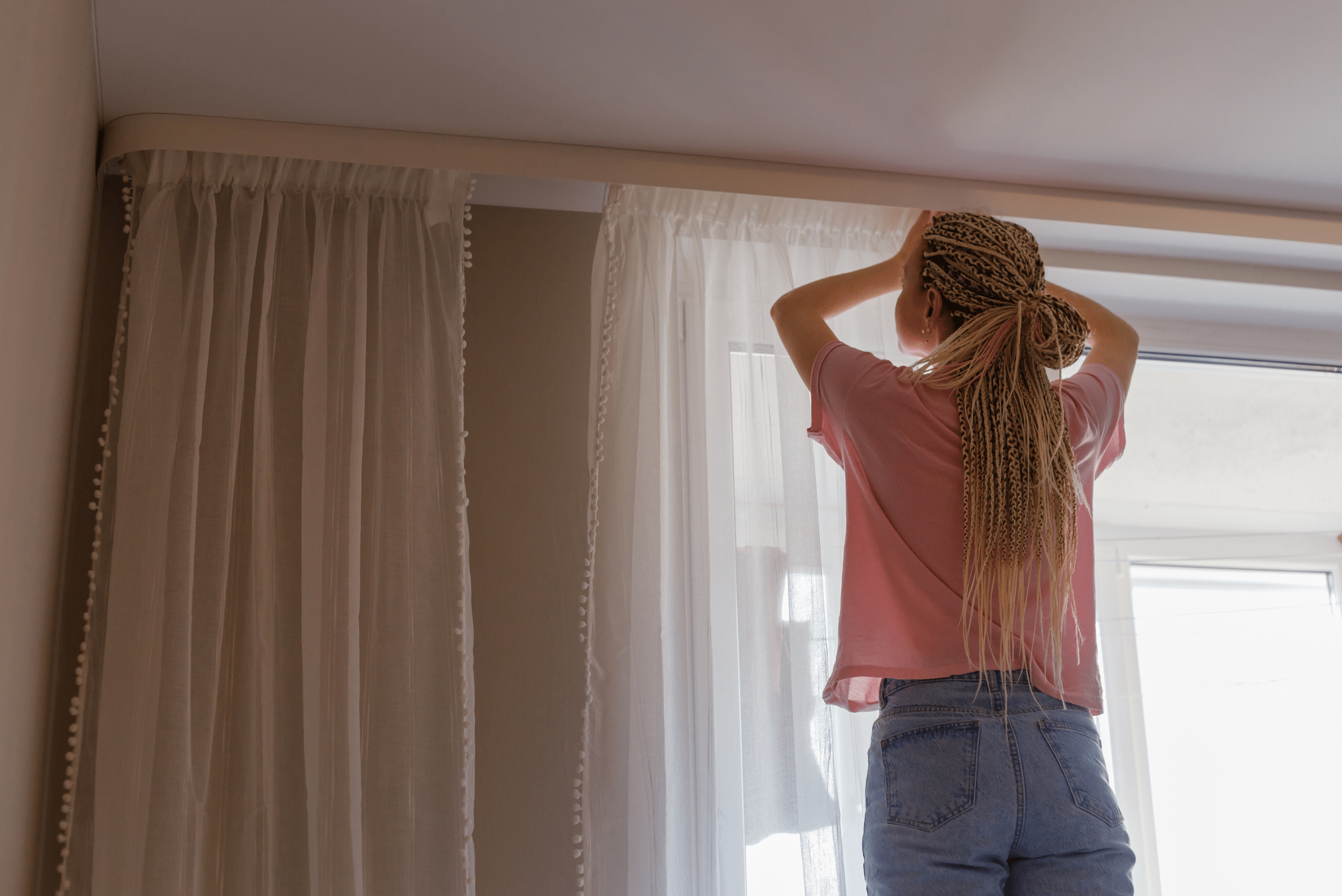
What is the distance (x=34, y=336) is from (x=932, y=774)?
3.87 feet

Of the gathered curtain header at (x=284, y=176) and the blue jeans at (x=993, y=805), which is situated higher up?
the gathered curtain header at (x=284, y=176)

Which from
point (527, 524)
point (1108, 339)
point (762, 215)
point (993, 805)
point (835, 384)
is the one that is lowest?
point (993, 805)

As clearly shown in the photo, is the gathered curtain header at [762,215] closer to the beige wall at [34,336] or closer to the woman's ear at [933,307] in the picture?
the woman's ear at [933,307]

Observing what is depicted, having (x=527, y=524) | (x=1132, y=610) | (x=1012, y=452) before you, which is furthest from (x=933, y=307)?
(x=1132, y=610)

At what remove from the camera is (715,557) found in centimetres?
169

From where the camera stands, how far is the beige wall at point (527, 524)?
5.38ft

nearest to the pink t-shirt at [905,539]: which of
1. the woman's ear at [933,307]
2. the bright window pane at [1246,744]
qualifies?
the woman's ear at [933,307]

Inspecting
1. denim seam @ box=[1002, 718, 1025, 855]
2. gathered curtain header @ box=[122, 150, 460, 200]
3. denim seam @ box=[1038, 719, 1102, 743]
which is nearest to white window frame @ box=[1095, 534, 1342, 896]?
denim seam @ box=[1038, 719, 1102, 743]

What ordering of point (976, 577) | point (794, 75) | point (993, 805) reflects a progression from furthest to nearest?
point (794, 75), point (976, 577), point (993, 805)

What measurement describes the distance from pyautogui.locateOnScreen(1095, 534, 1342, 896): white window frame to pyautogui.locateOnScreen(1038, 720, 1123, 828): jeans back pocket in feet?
2.53

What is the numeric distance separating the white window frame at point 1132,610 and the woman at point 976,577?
0.62 m

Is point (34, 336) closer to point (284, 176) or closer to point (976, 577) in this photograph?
point (284, 176)

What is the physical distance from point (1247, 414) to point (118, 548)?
230cm

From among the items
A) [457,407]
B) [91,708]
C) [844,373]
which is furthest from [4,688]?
[844,373]
